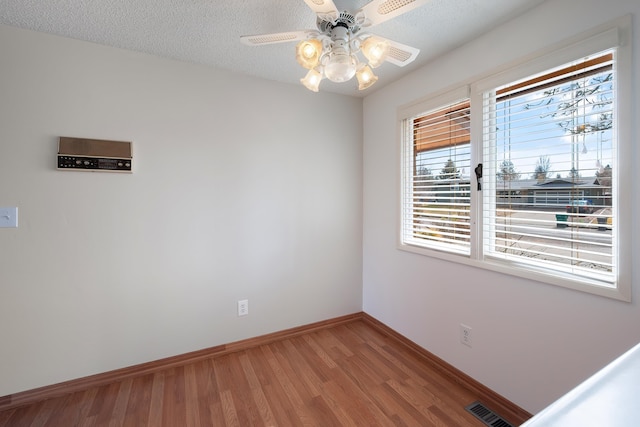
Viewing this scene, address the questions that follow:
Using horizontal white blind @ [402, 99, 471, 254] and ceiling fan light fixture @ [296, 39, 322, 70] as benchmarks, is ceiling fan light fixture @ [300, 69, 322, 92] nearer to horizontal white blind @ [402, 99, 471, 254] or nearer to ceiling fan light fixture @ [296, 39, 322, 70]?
ceiling fan light fixture @ [296, 39, 322, 70]

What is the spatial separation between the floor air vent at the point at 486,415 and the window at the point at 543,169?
84 cm

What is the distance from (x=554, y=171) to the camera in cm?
149

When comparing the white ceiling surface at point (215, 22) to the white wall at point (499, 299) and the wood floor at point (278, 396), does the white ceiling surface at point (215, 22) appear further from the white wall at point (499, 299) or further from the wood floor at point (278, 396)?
the wood floor at point (278, 396)

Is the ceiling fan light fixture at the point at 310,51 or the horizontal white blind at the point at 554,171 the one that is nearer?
the ceiling fan light fixture at the point at 310,51

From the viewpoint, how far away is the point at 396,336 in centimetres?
250

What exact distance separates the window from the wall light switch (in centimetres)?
280

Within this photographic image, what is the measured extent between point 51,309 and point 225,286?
1078 millimetres

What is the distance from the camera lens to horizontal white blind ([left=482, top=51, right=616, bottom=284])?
52.1 inches

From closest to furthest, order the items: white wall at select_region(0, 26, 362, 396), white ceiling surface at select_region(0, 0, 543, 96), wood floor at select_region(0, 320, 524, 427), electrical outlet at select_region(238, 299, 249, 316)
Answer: white ceiling surface at select_region(0, 0, 543, 96), wood floor at select_region(0, 320, 524, 427), white wall at select_region(0, 26, 362, 396), electrical outlet at select_region(238, 299, 249, 316)

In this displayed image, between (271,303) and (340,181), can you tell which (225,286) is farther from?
(340,181)

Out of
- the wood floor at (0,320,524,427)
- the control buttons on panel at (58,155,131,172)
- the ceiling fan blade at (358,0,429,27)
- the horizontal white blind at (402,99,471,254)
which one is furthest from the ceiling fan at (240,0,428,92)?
the wood floor at (0,320,524,427)

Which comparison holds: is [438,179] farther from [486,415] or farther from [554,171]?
[486,415]

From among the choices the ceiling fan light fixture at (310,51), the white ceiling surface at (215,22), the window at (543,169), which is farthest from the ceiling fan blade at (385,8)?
the window at (543,169)

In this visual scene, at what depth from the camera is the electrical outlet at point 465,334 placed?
6.19 feet
